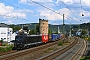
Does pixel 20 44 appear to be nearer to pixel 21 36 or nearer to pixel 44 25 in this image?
pixel 21 36

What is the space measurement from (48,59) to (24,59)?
3260 millimetres

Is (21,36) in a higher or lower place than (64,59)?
higher

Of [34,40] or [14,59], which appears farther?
[34,40]

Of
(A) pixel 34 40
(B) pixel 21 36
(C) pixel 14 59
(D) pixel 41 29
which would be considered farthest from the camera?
(D) pixel 41 29

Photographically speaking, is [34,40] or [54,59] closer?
[54,59]

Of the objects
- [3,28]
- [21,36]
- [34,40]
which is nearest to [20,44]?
[21,36]

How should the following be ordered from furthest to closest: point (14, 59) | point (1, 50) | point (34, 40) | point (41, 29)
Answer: point (41, 29) → point (34, 40) → point (1, 50) → point (14, 59)

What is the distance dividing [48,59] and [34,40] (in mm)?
23878

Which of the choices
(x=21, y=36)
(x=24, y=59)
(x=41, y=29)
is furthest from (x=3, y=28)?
(x=24, y=59)

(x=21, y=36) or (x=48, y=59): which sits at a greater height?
(x=21, y=36)

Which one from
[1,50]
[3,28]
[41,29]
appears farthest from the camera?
[41,29]

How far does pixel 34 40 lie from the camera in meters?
51.7

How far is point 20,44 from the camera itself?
4309cm

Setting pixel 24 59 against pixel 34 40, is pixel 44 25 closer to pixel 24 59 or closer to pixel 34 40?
pixel 34 40
